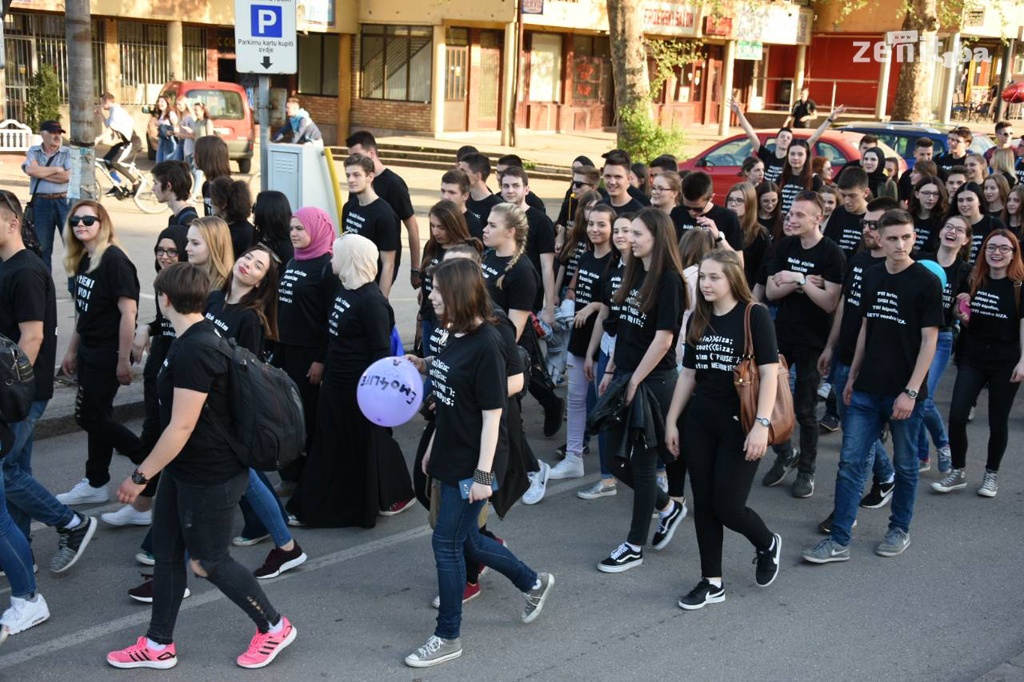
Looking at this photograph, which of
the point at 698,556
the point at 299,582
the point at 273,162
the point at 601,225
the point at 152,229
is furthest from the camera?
the point at 152,229

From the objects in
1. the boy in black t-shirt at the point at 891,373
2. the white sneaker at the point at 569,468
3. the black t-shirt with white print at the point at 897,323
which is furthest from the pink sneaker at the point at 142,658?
the black t-shirt with white print at the point at 897,323

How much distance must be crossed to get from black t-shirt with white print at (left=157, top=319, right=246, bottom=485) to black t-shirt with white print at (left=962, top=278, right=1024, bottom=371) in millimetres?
4791

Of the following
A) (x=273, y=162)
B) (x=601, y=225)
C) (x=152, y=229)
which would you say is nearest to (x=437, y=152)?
(x=152, y=229)

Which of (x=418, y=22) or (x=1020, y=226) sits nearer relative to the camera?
(x=1020, y=226)

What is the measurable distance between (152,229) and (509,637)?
1183 cm

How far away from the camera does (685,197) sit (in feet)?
26.3

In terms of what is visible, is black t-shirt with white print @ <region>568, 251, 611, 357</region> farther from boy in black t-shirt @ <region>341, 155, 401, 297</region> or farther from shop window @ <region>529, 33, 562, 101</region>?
shop window @ <region>529, 33, 562, 101</region>

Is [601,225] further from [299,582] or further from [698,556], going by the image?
[299,582]

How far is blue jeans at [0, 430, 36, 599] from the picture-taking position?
4.83 meters

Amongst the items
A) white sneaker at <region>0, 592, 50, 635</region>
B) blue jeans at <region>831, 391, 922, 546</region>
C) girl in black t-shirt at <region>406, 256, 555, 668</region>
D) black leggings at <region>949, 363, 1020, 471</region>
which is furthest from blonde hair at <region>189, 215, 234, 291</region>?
black leggings at <region>949, 363, 1020, 471</region>

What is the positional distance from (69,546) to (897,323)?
14.5 ft

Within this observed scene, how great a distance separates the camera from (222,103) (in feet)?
76.8

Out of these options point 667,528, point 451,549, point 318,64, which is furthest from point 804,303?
point 318,64

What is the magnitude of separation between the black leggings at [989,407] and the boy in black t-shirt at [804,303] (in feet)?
2.91
